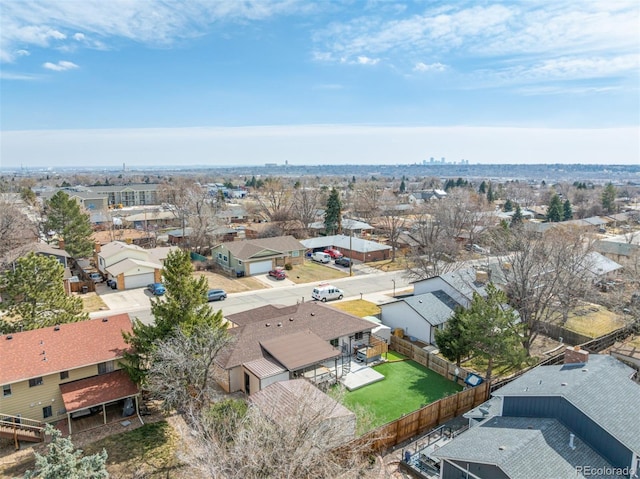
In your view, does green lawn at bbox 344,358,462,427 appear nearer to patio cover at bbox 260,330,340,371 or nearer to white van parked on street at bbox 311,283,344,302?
patio cover at bbox 260,330,340,371

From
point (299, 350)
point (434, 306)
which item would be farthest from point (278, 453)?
point (434, 306)

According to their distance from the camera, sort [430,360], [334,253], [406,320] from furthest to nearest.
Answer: [334,253] → [406,320] → [430,360]

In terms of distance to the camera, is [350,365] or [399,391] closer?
[399,391]

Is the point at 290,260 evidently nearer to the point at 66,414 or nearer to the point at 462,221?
the point at 462,221

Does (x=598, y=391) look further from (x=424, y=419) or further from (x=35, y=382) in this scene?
(x=35, y=382)

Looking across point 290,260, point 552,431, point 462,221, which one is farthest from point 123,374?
point 462,221

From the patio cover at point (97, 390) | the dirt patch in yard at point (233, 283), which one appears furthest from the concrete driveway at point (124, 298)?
the patio cover at point (97, 390)
